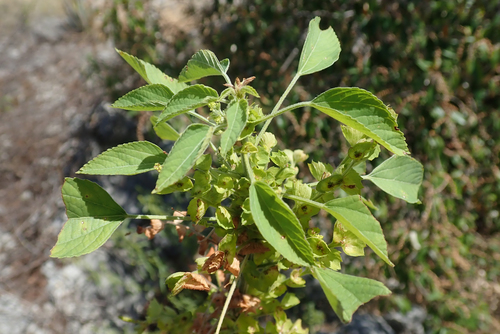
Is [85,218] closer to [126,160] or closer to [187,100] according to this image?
[126,160]

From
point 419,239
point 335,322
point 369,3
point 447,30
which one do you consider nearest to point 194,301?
point 335,322

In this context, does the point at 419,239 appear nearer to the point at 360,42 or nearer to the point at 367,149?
the point at 360,42

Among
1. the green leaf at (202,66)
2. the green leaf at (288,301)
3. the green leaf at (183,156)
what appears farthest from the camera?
the green leaf at (288,301)

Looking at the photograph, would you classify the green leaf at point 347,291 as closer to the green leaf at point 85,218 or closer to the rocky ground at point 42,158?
the green leaf at point 85,218

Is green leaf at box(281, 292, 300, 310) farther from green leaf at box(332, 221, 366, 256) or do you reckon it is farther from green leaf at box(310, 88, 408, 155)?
green leaf at box(310, 88, 408, 155)


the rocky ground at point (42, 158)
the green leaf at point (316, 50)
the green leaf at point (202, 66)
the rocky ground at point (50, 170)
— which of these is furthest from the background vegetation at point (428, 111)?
the rocky ground at point (42, 158)
